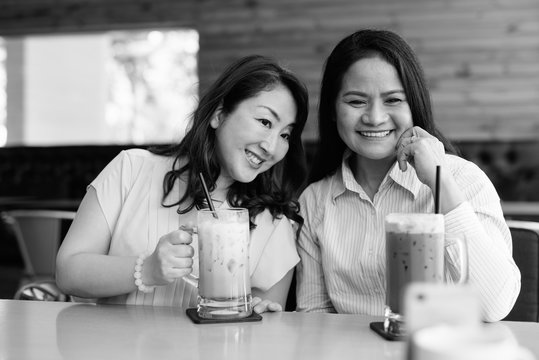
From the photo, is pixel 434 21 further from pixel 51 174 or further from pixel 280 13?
pixel 51 174

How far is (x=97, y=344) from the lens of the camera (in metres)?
0.95

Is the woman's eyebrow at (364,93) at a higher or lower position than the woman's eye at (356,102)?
higher

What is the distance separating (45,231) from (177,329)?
222cm

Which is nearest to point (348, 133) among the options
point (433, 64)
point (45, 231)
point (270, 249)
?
point (270, 249)

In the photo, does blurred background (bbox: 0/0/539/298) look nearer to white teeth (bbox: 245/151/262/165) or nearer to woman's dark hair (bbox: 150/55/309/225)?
woman's dark hair (bbox: 150/55/309/225)

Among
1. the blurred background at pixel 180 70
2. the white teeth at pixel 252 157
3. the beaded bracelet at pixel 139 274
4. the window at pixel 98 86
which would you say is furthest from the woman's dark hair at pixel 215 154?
the window at pixel 98 86

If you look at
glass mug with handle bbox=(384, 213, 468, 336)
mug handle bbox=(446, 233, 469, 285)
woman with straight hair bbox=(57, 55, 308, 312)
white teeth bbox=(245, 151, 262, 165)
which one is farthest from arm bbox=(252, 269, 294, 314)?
mug handle bbox=(446, 233, 469, 285)

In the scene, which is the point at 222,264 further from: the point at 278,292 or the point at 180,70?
the point at 180,70

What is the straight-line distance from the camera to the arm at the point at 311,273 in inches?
61.3

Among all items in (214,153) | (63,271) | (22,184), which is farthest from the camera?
(22,184)

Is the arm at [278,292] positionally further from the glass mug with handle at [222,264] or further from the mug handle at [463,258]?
the mug handle at [463,258]

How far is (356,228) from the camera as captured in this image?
1562 millimetres

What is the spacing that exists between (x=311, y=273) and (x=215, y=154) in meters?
0.39

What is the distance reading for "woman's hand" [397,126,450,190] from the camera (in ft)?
4.40
